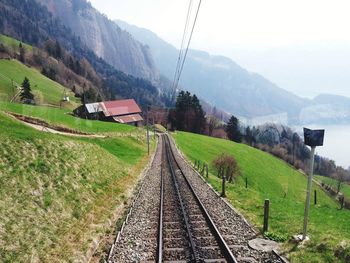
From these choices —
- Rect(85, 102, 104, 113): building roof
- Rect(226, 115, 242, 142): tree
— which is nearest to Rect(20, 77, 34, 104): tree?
Rect(85, 102, 104, 113): building roof

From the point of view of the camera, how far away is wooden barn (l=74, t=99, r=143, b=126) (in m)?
138

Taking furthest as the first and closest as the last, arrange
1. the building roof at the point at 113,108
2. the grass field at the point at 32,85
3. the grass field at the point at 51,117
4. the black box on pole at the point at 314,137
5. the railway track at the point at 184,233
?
the grass field at the point at 32,85
the building roof at the point at 113,108
the grass field at the point at 51,117
the black box on pole at the point at 314,137
the railway track at the point at 184,233

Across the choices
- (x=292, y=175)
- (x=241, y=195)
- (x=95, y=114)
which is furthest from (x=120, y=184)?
(x=95, y=114)

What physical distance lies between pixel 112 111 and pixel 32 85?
139 feet

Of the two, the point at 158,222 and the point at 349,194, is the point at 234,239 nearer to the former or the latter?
the point at 158,222

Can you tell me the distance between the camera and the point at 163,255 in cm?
1591

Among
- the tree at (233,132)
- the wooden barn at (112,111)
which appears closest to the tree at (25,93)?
the wooden barn at (112,111)

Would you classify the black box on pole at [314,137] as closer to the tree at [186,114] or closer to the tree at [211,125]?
the tree at [186,114]

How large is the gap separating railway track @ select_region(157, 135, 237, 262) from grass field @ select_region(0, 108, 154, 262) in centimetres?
336

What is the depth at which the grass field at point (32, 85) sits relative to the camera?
140875mm

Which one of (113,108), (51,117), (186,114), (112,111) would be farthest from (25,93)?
(186,114)

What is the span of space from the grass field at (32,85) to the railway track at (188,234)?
118m

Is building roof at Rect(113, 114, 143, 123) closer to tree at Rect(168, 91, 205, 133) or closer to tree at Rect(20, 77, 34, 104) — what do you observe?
tree at Rect(168, 91, 205, 133)

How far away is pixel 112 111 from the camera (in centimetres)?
14675
